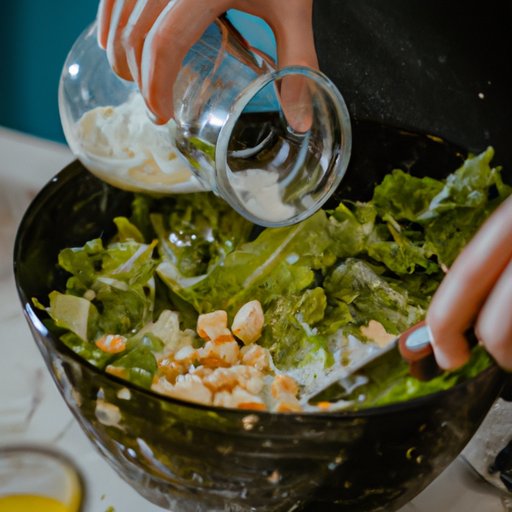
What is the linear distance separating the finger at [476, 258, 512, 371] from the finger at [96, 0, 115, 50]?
37 cm

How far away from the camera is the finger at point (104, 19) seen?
64 centimetres

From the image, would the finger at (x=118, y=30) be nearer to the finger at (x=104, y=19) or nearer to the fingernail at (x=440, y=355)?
the finger at (x=104, y=19)

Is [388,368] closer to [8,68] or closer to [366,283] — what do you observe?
[366,283]

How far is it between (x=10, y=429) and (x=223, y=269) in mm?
224

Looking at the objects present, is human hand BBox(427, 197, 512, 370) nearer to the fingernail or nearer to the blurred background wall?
the fingernail

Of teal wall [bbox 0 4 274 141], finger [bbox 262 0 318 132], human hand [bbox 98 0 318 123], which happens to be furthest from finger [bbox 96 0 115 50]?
teal wall [bbox 0 4 274 141]

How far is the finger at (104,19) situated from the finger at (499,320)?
37 centimetres

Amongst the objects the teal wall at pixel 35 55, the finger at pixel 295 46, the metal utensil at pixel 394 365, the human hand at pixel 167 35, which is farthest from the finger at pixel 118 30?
the teal wall at pixel 35 55

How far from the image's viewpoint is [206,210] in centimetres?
76

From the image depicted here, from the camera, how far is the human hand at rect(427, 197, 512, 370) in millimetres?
434

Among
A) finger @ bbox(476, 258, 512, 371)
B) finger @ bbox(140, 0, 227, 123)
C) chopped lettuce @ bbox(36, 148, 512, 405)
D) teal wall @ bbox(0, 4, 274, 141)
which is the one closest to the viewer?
finger @ bbox(476, 258, 512, 371)

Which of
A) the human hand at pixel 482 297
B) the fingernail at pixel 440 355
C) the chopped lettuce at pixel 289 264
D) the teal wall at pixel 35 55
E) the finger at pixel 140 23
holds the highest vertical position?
the human hand at pixel 482 297

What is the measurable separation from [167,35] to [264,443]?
0.94 ft

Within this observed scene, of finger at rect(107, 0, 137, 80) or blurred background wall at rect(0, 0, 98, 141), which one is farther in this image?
blurred background wall at rect(0, 0, 98, 141)
